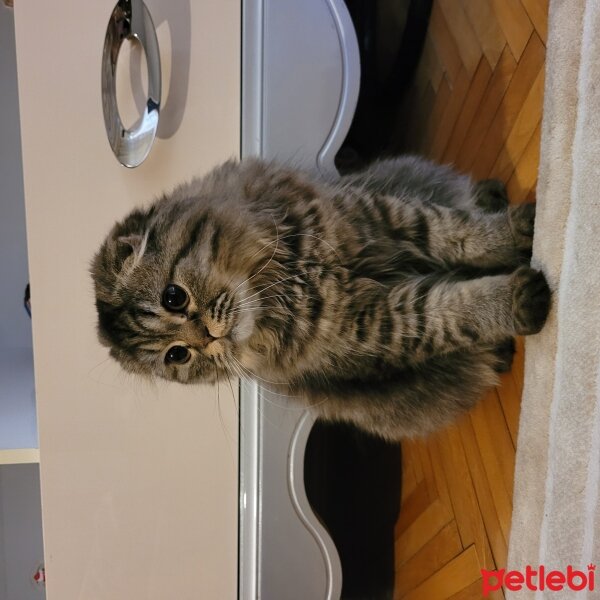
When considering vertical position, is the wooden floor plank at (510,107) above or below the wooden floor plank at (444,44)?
below

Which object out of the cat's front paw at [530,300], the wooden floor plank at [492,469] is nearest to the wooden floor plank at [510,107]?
the cat's front paw at [530,300]

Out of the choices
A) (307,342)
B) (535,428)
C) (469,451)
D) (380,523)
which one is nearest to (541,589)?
(535,428)

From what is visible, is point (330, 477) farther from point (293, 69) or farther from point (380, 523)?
point (293, 69)

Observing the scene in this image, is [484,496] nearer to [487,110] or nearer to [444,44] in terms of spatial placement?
[487,110]

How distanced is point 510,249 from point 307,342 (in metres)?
0.43

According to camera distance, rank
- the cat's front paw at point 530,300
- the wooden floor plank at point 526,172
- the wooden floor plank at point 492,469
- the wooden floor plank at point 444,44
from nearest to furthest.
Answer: the cat's front paw at point 530,300 < the wooden floor plank at point 526,172 < the wooden floor plank at point 492,469 < the wooden floor plank at point 444,44

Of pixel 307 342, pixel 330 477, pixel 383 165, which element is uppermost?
pixel 383 165

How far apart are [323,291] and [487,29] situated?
87cm

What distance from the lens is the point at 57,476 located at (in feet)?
4.75

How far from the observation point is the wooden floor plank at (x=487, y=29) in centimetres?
135

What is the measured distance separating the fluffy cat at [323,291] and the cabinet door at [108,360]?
0.36m

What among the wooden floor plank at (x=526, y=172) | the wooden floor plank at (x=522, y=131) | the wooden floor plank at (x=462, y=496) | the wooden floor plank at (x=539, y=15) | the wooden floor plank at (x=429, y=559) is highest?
the wooden floor plank at (x=539, y=15)

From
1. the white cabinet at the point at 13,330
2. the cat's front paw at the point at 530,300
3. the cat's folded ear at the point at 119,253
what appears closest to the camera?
the cat's front paw at the point at 530,300

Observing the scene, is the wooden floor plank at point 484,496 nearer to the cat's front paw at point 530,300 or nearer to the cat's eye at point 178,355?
the cat's front paw at point 530,300
